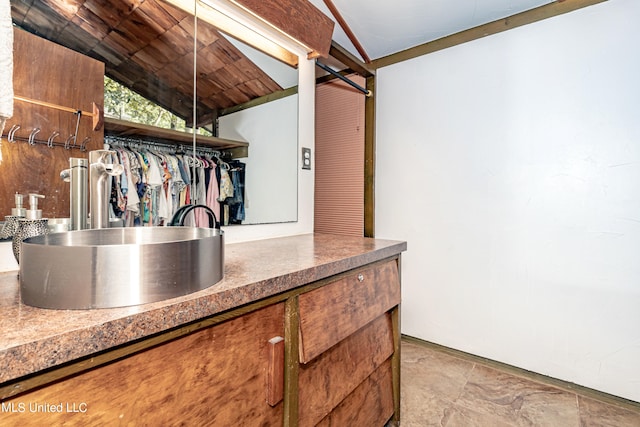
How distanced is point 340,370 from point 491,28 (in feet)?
8.11

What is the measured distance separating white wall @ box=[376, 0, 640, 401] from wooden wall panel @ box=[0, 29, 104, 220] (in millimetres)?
2259

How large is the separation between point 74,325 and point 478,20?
280 cm

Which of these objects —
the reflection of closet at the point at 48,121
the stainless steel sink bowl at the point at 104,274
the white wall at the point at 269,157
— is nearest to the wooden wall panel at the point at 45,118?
the reflection of closet at the point at 48,121

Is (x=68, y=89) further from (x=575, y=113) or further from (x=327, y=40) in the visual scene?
(x=575, y=113)

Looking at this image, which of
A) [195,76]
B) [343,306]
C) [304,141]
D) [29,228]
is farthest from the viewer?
[304,141]

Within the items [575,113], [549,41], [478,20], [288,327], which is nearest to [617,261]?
[575,113]

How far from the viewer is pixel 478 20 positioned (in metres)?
2.29

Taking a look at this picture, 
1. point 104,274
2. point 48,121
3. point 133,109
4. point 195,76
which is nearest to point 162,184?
point 133,109

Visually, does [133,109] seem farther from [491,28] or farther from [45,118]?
[491,28]

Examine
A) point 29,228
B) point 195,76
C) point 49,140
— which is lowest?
point 29,228

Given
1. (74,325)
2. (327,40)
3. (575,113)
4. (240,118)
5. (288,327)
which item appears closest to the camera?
(74,325)

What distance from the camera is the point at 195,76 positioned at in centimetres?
149

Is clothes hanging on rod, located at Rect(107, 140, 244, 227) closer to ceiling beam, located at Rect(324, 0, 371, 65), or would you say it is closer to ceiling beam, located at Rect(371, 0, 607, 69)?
ceiling beam, located at Rect(324, 0, 371, 65)

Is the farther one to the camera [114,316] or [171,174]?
[171,174]
